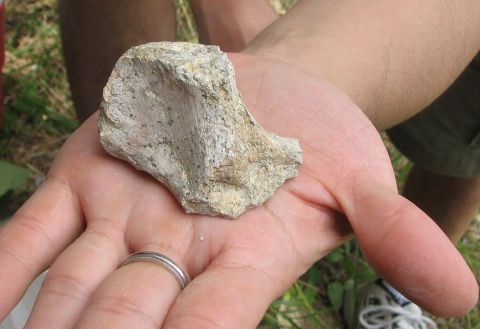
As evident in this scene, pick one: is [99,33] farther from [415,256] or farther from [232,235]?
[415,256]

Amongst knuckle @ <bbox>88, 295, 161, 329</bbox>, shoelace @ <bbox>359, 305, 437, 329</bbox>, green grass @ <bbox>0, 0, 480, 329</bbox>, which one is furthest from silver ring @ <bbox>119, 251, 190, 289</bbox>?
shoelace @ <bbox>359, 305, 437, 329</bbox>

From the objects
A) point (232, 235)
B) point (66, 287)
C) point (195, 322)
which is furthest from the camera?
point (232, 235)

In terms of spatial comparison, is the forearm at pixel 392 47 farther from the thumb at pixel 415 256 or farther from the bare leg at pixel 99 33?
the bare leg at pixel 99 33

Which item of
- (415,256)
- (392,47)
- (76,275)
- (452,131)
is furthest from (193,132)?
(452,131)

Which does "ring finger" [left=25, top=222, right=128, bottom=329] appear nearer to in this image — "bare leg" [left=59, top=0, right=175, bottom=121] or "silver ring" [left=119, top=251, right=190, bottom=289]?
"silver ring" [left=119, top=251, right=190, bottom=289]

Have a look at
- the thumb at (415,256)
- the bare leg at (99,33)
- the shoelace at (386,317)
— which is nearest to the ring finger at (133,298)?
the thumb at (415,256)

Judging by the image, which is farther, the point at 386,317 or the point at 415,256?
the point at 386,317

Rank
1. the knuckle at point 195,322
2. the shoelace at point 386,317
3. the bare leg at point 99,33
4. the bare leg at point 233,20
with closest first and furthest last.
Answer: the knuckle at point 195,322 → the shoelace at point 386,317 → the bare leg at point 99,33 → the bare leg at point 233,20
